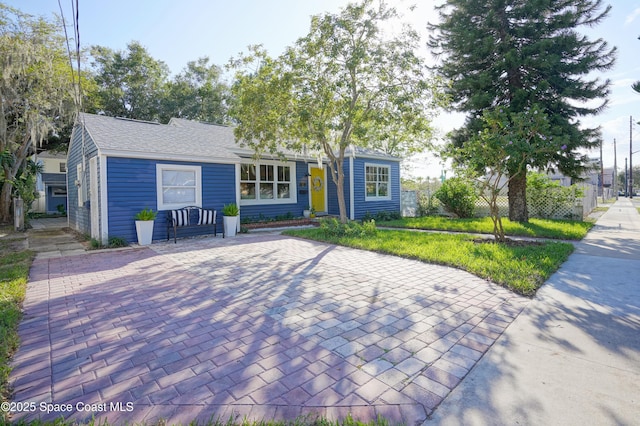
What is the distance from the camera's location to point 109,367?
8.23ft

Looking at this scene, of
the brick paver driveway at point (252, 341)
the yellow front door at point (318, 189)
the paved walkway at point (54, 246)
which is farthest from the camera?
the yellow front door at point (318, 189)

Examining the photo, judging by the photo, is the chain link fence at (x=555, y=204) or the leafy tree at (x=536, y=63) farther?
the chain link fence at (x=555, y=204)

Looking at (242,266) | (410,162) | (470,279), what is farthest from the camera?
(410,162)

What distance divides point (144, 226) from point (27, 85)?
11.4 meters

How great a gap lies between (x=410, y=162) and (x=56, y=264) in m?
27.5

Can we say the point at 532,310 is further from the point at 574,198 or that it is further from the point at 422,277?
the point at 574,198

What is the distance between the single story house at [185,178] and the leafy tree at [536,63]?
4723mm

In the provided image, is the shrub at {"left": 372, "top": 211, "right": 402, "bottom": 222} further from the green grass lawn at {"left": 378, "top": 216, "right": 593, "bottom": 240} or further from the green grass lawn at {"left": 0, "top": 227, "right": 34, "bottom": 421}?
the green grass lawn at {"left": 0, "top": 227, "right": 34, "bottom": 421}

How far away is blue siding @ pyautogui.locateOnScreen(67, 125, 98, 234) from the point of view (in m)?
9.66

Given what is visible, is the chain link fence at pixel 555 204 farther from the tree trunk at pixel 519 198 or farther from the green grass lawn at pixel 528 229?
the tree trunk at pixel 519 198

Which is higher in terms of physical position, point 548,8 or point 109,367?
point 548,8

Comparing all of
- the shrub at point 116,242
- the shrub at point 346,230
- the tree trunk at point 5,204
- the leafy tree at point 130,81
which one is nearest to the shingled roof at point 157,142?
the shrub at point 116,242

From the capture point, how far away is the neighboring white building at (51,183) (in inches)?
894

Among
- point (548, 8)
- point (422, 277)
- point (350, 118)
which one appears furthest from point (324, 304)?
point (548, 8)
